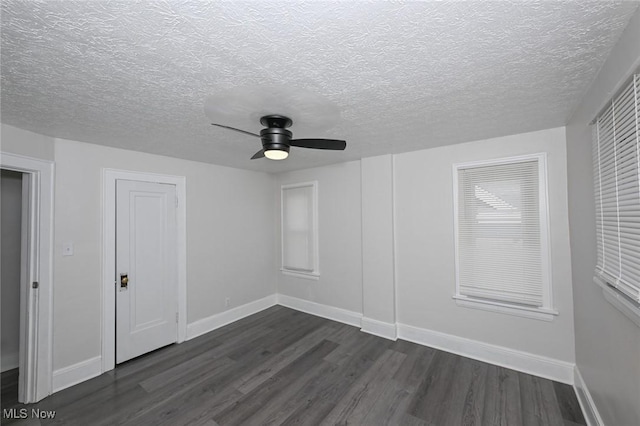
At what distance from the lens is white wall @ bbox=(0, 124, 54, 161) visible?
213cm

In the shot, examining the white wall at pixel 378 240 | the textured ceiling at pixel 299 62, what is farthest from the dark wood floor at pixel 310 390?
the textured ceiling at pixel 299 62

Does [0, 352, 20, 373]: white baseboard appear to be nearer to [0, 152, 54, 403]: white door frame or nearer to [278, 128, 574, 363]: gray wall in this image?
[0, 152, 54, 403]: white door frame

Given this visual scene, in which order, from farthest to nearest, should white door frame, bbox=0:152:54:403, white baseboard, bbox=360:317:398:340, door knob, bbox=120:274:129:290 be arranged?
white baseboard, bbox=360:317:398:340
door knob, bbox=120:274:129:290
white door frame, bbox=0:152:54:403

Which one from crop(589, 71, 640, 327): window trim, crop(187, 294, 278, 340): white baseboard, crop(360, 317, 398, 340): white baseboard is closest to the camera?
crop(589, 71, 640, 327): window trim

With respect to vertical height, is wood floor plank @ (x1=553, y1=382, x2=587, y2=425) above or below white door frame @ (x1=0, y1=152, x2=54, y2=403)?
below

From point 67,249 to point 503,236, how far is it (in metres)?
4.62

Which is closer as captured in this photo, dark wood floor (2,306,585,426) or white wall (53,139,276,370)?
dark wood floor (2,306,585,426)

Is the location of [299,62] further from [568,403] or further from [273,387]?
[568,403]

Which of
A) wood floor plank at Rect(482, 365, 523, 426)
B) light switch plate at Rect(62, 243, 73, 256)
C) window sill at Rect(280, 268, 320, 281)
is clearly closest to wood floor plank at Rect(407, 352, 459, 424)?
wood floor plank at Rect(482, 365, 523, 426)

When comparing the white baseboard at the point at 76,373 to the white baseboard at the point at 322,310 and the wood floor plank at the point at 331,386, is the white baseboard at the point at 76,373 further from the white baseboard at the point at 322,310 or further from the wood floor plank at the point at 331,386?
the white baseboard at the point at 322,310

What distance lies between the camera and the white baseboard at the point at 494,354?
8.10 ft

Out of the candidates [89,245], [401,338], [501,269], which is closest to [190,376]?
Answer: [89,245]

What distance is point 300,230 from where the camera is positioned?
453 cm

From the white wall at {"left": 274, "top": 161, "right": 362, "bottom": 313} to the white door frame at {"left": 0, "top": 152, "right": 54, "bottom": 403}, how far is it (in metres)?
3.10
